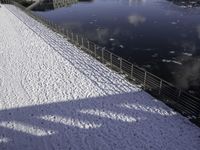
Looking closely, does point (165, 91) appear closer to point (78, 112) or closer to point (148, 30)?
point (78, 112)

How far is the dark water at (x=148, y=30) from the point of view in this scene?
24.6 metres

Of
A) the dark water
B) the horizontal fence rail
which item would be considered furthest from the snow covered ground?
the dark water

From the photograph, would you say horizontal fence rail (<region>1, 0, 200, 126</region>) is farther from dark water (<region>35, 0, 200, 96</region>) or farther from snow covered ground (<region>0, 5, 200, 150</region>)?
dark water (<region>35, 0, 200, 96</region>)

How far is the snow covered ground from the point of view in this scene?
13938 millimetres

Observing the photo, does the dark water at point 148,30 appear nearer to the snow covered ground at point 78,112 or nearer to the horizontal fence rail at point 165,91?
the horizontal fence rail at point 165,91

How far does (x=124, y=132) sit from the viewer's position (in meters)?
14.5

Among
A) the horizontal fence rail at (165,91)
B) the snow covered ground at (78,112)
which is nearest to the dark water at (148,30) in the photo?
the horizontal fence rail at (165,91)

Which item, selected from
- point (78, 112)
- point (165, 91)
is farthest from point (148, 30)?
point (78, 112)

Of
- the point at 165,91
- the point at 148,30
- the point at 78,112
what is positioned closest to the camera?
the point at 78,112

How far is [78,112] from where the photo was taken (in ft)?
54.0

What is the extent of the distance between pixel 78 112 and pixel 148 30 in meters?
22.5

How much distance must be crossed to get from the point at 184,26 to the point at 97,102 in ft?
81.1

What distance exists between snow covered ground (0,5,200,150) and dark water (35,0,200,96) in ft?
17.1

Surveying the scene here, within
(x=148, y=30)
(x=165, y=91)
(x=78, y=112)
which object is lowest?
(x=78, y=112)
